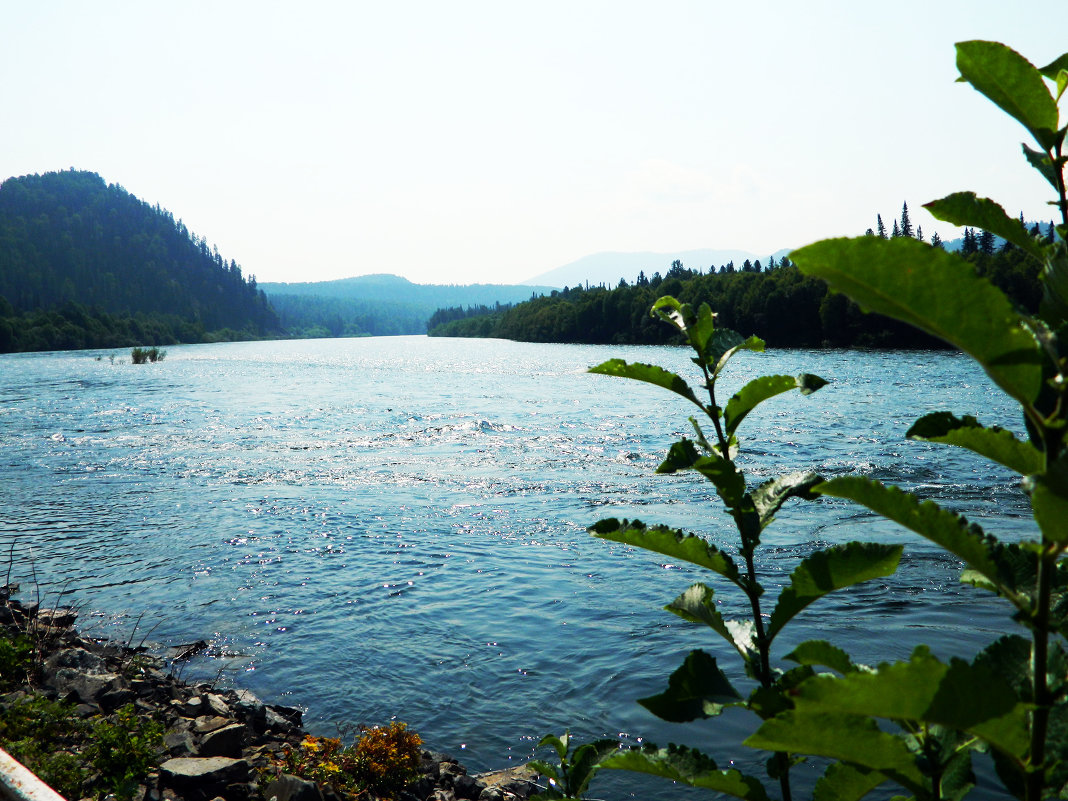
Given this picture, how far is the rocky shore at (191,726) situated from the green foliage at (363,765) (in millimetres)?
134

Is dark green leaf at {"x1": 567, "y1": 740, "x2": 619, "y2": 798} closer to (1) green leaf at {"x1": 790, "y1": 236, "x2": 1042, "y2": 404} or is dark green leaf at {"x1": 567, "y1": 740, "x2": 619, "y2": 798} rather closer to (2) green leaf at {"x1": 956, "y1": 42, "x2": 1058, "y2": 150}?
(1) green leaf at {"x1": 790, "y1": 236, "x2": 1042, "y2": 404}

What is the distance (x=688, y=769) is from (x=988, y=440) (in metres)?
0.92

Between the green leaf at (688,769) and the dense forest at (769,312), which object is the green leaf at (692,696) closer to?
the green leaf at (688,769)

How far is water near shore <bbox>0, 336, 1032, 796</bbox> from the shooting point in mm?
9586

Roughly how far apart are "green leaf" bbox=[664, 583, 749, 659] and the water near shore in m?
6.93

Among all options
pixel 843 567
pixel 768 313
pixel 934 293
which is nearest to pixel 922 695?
pixel 934 293

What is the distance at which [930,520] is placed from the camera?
1013 mm

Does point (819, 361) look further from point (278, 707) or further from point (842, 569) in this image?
point (842, 569)

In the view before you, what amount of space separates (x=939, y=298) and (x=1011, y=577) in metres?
0.48

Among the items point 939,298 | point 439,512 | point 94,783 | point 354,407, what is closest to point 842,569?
point 939,298

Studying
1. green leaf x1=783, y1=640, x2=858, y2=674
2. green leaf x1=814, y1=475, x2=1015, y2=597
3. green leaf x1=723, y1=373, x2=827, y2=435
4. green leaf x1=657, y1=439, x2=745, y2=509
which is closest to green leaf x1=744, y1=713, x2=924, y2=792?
green leaf x1=783, y1=640, x2=858, y2=674

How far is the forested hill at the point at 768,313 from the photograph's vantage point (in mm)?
87562

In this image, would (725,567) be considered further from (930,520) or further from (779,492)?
(930,520)

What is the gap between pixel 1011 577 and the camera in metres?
1.10
